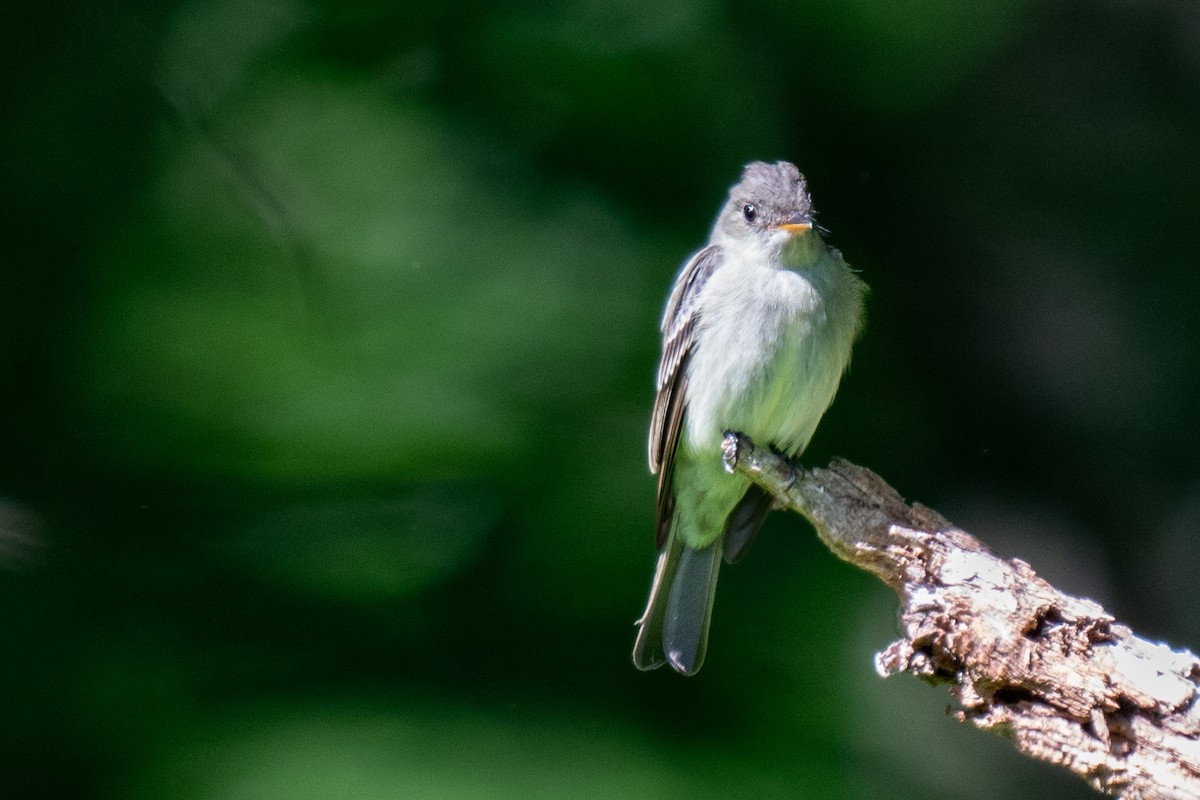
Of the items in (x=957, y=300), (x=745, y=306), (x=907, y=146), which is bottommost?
(x=745, y=306)

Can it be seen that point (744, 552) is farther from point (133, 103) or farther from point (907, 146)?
point (133, 103)

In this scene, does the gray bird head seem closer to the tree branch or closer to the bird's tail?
the bird's tail

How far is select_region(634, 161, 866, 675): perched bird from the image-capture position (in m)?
4.00

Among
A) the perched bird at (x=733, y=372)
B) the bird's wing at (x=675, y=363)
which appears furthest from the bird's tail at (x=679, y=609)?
the bird's wing at (x=675, y=363)

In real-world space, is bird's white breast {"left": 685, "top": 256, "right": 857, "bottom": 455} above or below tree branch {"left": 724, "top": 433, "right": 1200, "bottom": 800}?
above

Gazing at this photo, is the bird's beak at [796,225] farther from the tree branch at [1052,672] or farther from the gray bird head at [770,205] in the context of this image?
the tree branch at [1052,672]

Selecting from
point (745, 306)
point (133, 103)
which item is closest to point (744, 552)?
point (745, 306)

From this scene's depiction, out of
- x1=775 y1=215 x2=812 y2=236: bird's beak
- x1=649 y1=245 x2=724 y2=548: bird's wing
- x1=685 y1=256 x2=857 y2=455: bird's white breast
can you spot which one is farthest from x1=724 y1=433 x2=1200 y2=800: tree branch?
x1=649 y1=245 x2=724 y2=548: bird's wing

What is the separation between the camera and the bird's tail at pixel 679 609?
166 inches

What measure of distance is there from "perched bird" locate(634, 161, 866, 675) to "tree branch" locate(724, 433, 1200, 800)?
1.23 metres

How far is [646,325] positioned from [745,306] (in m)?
0.83

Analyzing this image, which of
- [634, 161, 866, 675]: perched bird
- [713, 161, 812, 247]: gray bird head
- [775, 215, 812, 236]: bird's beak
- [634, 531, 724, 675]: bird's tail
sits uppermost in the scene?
[713, 161, 812, 247]: gray bird head

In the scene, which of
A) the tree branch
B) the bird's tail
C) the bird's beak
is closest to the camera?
the tree branch

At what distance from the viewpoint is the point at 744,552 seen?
14.7 ft
